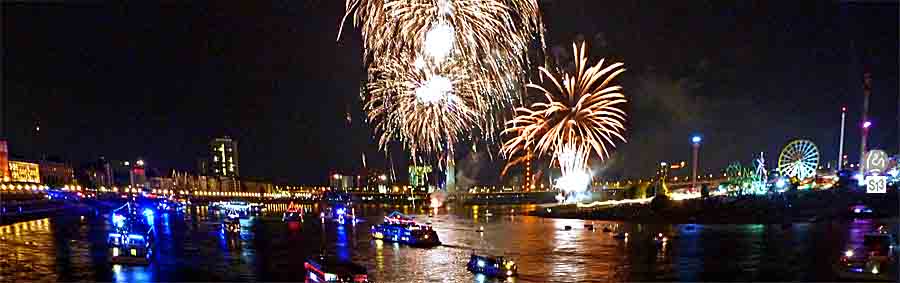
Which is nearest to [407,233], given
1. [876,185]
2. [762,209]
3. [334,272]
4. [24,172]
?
[334,272]

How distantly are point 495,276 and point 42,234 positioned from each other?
4751cm

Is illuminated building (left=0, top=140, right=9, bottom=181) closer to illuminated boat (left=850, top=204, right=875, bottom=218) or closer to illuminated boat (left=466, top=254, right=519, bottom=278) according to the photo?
illuminated boat (left=466, top=254, right=519, bottom=278)

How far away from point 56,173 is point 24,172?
23.9m

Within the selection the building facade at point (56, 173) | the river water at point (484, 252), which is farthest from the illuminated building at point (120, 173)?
the river water at point (484, 252)

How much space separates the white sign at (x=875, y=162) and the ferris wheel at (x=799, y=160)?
10.9 meters

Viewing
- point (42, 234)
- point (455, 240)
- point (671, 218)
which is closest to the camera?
point (455, 240)

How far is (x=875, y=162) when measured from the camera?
78.3 metres

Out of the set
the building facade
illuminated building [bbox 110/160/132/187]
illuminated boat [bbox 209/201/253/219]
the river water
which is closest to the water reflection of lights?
the river water

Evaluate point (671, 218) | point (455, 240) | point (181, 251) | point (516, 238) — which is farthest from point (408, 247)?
point (671, 218)

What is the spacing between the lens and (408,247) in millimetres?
45031

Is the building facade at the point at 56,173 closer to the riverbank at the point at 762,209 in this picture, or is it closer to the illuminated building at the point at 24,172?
the illuminated building at the point at 24,172

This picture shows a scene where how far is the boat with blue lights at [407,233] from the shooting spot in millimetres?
45406

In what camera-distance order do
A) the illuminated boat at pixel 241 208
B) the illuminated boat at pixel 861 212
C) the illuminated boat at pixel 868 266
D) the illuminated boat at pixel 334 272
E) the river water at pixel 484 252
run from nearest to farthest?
1. the illuminated boat at pixel 334 272
2. the illuminated boat at pixel 868 266
3. the river water at pixel 484 252
4. the illuminated boat at pixel 861 212
5. the illuminated boat at pixel 241 208

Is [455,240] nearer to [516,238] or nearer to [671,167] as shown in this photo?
[516,238]
